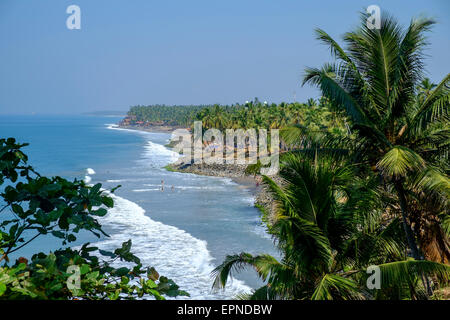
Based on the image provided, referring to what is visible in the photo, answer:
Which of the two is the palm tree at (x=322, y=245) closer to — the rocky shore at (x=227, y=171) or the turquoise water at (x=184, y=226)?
the turquoise water at (x=184, y=226)

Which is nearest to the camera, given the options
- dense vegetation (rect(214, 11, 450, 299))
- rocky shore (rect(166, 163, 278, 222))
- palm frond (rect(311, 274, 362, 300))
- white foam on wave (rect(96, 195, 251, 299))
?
palm frond (rect(311, 274, 362, 300))

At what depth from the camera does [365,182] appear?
8.24 meters

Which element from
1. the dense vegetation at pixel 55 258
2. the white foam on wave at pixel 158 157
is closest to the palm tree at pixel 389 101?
the dense vegetation at pixel 55 258

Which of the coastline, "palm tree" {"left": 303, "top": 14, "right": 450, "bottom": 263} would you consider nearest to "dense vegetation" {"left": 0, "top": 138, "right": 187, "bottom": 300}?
"palm tree" {"left": 303, "top": 14, "right": 450, "bottom": 263}

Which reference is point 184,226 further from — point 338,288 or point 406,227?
point 338,288

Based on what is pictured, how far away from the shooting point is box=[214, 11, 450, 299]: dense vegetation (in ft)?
21.8

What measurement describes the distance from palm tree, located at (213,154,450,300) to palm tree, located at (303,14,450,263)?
964 mm

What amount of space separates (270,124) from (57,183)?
60703 millimetres

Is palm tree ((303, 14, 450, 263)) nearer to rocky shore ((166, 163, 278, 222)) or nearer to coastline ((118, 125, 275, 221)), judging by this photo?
coastline ((118, 125, 275, 221))

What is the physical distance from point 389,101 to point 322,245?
11.6 feet

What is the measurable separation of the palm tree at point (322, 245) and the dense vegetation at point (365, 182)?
0.02 metres

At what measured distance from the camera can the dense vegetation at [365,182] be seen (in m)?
6.63

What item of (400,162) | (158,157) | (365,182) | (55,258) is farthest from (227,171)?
(55,258)
